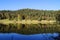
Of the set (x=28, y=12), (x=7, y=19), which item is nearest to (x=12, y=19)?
(x=7, y=19)

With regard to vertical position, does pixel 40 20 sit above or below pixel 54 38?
below

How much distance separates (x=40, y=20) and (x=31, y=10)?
1991 centimetres

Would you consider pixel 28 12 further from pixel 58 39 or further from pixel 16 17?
pixel 58 39

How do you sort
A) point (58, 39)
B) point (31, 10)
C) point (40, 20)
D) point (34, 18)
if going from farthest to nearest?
point (31, 10)
point (34, 18)
point (40, 20)
point (58, 39)

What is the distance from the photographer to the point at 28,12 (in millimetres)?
79062

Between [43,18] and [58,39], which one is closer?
[58,39]

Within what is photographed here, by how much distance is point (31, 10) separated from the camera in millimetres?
82500

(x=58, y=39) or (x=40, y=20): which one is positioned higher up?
(x=58, y=39)

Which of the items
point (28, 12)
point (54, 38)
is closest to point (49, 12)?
point (28, 12)

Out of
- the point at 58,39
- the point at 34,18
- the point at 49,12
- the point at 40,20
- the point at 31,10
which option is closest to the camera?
the point at 58,39

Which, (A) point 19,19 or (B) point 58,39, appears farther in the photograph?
(A) point 19,19

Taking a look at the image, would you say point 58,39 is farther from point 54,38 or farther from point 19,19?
point 19,19

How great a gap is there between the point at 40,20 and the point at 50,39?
4627cm

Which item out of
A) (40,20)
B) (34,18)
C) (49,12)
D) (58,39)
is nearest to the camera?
(58,39)
